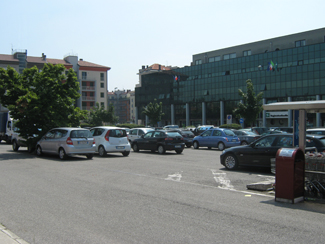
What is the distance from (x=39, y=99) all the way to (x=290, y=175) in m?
16.2

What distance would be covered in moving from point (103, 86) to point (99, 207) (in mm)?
88102

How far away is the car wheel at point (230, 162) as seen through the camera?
43.5 ft

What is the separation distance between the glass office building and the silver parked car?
107ft

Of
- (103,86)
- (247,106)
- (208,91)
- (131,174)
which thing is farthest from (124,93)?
(131,174)

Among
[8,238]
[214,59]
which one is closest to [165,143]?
[8,238]

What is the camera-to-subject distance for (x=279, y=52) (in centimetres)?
6278

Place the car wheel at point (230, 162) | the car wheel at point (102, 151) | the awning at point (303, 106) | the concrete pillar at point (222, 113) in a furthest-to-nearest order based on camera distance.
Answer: the concrete pillar at point (222, 113), the car wheel at point (102, 151), the car wheel at point (230, 162), the awning at point (303, 106)

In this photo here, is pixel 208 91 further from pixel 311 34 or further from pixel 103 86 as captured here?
pixel 103 86

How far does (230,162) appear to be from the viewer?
13.4 meters

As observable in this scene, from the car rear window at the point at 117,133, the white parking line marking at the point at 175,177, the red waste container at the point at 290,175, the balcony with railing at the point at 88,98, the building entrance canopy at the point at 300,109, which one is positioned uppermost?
the balcony with railing at the point at 88,98

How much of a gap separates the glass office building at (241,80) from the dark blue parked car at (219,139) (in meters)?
22.1

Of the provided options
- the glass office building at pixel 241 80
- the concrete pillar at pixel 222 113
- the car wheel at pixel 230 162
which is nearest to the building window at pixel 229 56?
the glass office building at pixel 241 80

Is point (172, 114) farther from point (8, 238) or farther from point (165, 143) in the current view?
point (8, 238)

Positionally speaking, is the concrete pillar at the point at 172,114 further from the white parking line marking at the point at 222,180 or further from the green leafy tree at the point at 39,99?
the white parking line marking at the point at 222,180
